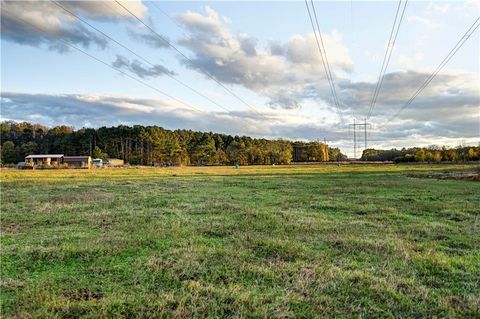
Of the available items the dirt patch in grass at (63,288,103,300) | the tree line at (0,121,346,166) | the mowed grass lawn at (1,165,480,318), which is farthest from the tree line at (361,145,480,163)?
the dirt patch in grass at (63,288,103,300)

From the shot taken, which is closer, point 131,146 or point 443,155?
point 443,155

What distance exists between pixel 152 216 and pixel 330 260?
872 centimetres

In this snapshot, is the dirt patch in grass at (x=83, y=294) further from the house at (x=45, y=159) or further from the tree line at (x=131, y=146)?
the tree line at (x=131, y=146)

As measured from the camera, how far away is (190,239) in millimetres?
10234

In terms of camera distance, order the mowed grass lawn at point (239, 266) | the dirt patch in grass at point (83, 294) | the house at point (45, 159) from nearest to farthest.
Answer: the mowed grass lawn at point (239, 266) → the dirt patch in grass at point (83, 294) → the house at point (45, 159)

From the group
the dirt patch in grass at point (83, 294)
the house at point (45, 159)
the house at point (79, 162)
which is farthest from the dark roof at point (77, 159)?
the dirt patch in grass at point (83, 294)

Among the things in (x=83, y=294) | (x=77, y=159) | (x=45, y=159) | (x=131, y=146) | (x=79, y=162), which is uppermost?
(x=131, y=146)

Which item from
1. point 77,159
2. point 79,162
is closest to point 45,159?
point 77,159

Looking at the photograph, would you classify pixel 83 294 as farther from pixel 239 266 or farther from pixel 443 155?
pixel 443 155

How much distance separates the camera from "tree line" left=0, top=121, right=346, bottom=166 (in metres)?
140

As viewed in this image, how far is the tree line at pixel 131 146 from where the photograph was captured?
458ft

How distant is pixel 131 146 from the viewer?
151375 millimetres

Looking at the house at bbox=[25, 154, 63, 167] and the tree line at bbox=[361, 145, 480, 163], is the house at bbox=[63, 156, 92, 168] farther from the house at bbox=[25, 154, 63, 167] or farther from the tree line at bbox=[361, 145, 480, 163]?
the tree line at bbox=[361, 145, 480, 163]

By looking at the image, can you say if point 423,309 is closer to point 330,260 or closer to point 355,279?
point 355,279
